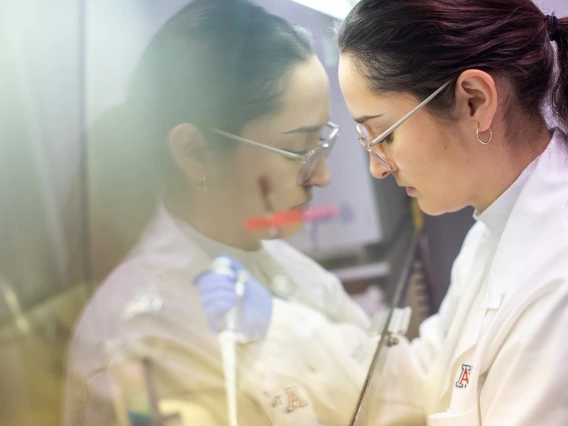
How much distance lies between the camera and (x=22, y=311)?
2.22ft

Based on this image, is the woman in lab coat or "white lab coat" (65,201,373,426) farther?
the woman in lab coat

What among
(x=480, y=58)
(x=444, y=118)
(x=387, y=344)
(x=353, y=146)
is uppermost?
(x=480, y=58)

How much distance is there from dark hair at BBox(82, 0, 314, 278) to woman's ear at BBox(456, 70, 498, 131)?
296mm

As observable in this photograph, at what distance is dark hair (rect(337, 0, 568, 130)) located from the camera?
96 cm

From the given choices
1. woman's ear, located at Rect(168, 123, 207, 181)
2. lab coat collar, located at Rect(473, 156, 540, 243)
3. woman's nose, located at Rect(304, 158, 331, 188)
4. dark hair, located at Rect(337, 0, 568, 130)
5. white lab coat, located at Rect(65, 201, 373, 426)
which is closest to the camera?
white lab coat, located at Rect(65, 201, 373, 426)

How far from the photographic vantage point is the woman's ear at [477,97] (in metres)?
0.96

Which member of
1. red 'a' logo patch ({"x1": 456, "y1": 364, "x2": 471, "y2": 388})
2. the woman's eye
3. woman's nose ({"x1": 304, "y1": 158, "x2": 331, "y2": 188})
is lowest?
red 'a' logo patch ({"x1": 456, "y1": 364, "x2": 471, "y2": 388})

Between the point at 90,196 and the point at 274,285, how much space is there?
18.9 inches

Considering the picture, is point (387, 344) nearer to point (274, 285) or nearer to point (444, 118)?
point (274, 285)

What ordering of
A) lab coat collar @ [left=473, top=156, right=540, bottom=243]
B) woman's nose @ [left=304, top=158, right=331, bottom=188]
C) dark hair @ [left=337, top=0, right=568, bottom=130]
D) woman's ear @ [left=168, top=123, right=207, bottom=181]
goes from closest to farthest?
woman's ear @ [left=168, top=123, right=207, bottom=181], dark hair @ [left=337, top=0, right=568, bottom=130], lab coat collar @ [left=473, top=156, right=540, bottom=243], woman's nose @ [left=304, top=158, right=331, bottom=188]

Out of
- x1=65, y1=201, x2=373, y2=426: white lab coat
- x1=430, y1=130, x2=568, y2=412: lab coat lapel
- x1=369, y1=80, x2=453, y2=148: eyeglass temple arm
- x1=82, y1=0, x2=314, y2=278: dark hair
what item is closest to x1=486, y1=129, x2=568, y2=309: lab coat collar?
x1=430, y1=130, x2=568, y2=412: lab coat lapel

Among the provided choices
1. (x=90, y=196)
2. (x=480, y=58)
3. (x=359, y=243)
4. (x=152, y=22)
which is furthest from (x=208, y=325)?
(x=359, y=243)

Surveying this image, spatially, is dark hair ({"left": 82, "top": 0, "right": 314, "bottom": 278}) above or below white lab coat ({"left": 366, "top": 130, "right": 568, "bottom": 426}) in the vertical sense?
above

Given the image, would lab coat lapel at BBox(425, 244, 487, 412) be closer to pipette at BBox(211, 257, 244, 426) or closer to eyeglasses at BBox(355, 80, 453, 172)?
eyeglasses at BBox(355, 80, 453, 172)
